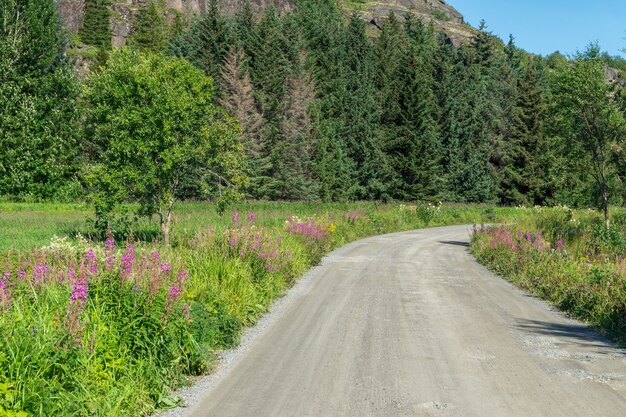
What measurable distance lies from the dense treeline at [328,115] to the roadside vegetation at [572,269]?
29.3 feet

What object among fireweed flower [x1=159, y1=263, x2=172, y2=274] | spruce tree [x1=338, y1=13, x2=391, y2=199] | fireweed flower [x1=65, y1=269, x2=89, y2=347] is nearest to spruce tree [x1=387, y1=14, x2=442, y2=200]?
spruce tree [x1=338, y1=13, x2=391, y2=199]

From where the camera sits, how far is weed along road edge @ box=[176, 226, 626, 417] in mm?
5922

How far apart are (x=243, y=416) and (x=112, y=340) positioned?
1836mm

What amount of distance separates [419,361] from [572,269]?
27.6 ft

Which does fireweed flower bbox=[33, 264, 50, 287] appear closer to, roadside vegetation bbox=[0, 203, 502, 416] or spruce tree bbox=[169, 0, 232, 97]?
roadside vegetation bbox=[0, 203, 502, 416]

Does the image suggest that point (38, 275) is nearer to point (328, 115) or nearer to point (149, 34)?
point (328, 115)

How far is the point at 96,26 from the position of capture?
113 m

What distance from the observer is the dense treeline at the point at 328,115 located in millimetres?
43469

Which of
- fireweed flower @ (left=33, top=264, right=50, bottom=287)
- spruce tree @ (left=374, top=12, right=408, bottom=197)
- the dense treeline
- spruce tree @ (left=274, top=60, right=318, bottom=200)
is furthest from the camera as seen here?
spruce tree @ (left=374, top=12, right=408, bottom=197)

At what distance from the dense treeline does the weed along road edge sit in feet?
63.2

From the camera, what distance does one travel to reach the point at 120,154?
17.4 meters

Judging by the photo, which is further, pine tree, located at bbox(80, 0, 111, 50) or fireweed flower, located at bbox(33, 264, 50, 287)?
pine tree, located at bbox(80, 0, 111, 50)

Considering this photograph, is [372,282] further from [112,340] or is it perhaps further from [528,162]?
[528,162]

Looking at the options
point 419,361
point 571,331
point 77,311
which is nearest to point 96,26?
point 77,311
